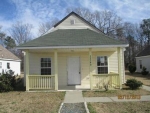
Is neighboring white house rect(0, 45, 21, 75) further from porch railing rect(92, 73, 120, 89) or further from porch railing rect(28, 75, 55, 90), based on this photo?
porch railing rect(92, 73, 120, 89)

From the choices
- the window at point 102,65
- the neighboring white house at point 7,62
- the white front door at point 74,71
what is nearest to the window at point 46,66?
the white front door at point 74,71

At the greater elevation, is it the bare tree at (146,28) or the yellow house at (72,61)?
the bare tree at (146,28)

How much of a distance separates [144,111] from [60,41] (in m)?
7.41

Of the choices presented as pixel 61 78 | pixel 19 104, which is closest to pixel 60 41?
pixel 61 78

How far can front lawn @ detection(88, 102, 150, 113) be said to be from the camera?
22.7 ft

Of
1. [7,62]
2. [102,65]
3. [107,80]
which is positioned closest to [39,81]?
[107,80]

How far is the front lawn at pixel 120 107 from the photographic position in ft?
22.7

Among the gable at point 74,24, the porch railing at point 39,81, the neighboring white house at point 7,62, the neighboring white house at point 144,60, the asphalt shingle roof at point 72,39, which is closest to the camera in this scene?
the asphalt shingle roof at point 72,39

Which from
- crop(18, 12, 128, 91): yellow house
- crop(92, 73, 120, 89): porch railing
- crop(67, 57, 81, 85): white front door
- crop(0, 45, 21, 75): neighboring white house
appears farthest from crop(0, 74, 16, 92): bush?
crop(0, 45, 21, 75): neighboring white house

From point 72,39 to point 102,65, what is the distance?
332 centimetres

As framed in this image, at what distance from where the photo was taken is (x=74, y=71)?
46.4ft

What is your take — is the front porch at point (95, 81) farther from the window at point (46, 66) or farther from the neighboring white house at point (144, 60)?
the neighboring white house at point (144, 60)

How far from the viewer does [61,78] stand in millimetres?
14203

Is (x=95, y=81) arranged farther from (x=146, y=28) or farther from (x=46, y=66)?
(x=146, y=28)
